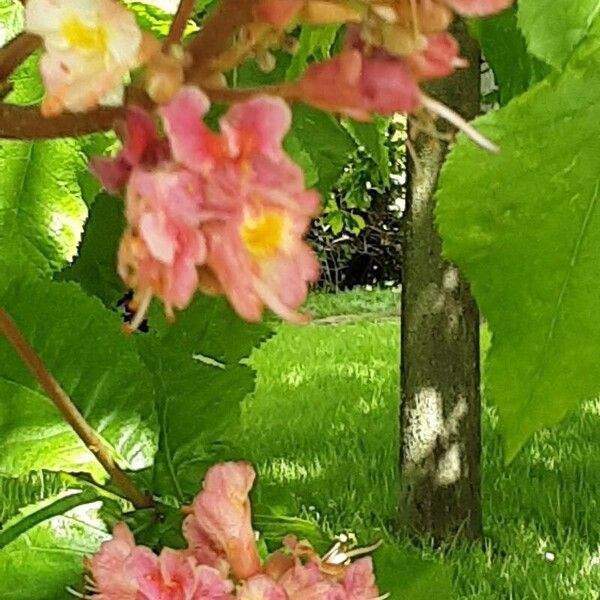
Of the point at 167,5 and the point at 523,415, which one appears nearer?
the point at 523,415

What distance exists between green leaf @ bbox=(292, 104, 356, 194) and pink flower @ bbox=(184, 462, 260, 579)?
238mm

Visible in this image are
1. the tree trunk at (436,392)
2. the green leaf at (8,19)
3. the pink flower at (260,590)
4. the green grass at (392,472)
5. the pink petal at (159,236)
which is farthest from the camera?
the green grass at (392,472)

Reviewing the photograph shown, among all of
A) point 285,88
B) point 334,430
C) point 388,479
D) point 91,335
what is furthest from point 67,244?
point 334,430

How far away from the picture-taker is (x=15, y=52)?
0.89 ft

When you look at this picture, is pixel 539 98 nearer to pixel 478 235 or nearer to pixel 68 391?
pixel 478 235

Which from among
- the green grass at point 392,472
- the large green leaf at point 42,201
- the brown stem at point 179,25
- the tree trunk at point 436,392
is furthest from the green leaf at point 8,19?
the tree trunk at point 436,392

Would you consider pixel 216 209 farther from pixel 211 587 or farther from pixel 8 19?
pixel 8 19

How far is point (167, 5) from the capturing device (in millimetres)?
580

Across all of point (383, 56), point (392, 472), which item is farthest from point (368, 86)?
point (392, 472)

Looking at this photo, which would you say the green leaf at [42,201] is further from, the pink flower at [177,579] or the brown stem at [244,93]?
the brown stem at [244,93]

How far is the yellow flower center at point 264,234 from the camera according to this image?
0.21 metres

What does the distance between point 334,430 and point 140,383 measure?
2497 mm

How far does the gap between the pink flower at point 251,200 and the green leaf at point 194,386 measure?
30 cm

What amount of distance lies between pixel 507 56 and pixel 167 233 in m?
0.27
